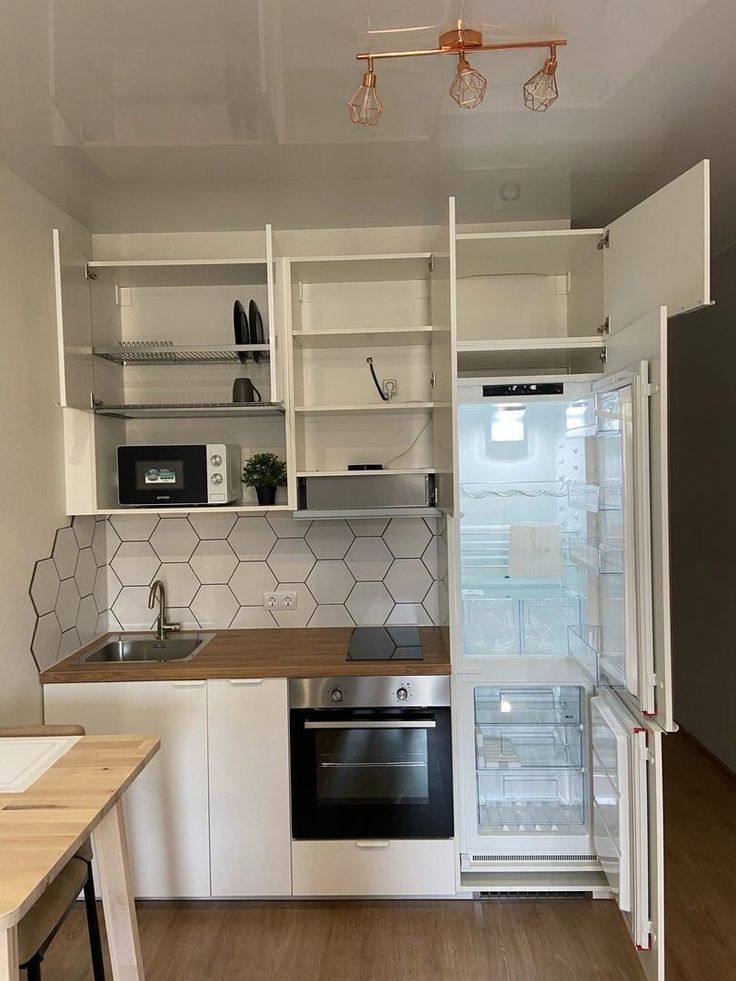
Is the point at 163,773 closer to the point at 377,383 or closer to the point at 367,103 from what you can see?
the point at 377,383

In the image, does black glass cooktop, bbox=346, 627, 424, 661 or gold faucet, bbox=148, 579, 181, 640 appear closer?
black glass cooktop, bbox=346, 627, 424, 661

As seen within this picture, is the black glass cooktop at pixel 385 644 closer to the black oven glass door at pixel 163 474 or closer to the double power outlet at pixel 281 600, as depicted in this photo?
the double power outlet at pixel 281 600

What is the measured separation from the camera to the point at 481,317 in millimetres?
2713

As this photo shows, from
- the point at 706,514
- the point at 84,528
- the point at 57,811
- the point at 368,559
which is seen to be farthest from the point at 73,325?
the point at 706,514

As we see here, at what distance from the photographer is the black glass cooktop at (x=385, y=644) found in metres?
2.41

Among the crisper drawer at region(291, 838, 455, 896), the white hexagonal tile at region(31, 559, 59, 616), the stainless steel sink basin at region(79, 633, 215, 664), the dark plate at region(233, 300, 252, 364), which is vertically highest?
the dark plate at region(233, 300, 252, 364)

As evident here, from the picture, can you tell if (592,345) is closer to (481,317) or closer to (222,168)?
(481,317)

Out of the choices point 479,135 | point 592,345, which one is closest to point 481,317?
point 592,345

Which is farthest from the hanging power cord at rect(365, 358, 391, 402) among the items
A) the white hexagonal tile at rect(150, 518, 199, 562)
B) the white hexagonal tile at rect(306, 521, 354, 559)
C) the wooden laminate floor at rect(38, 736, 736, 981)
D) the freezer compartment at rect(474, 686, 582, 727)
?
the wooden laminate floor at rect(38, 736, 736, 981)

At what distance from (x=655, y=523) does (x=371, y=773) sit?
134 centimetres

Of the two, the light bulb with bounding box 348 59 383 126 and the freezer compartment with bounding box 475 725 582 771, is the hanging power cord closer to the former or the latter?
the light bulb with bounding box 348 59 383 126

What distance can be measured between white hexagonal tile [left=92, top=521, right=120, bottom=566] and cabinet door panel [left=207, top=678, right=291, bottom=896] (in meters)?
0.86

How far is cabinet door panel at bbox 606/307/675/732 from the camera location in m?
1.72

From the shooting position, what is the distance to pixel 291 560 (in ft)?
9.43
